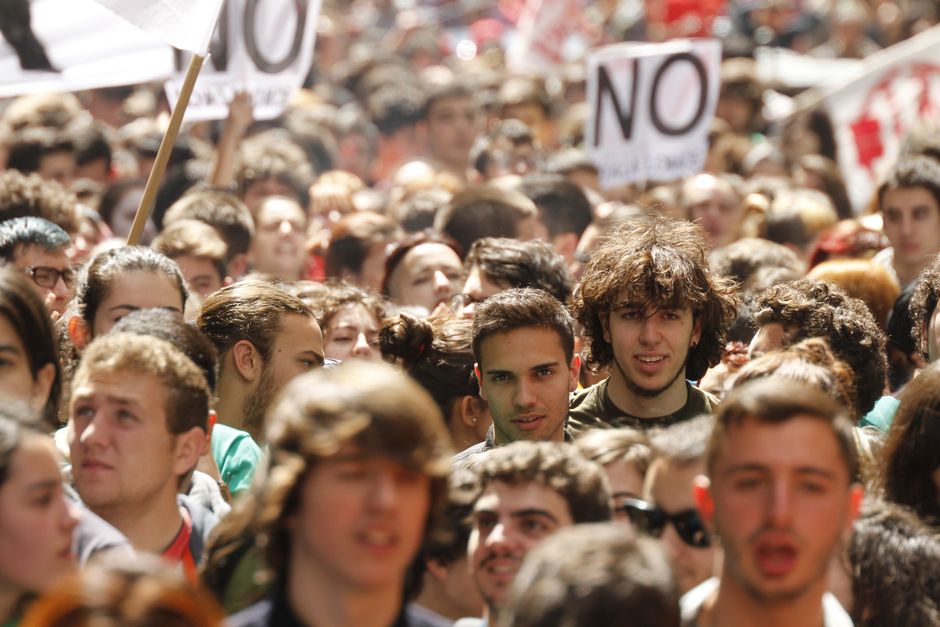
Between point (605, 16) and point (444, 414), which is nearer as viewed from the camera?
point (444, 414)

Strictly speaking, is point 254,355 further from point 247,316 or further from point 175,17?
point 175,17

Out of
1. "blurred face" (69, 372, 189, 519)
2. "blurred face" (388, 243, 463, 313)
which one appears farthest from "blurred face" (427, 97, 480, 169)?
"blurred face" (69, 372, 189, 519)

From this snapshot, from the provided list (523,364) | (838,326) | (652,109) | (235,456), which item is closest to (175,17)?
(235,456)

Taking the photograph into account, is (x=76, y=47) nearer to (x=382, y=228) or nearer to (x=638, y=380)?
(x=382, y=228)

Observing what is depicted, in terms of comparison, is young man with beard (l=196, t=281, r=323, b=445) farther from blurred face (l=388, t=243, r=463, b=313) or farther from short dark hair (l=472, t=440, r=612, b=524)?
short dark hair (l=472, t=440, r=612, b=524)

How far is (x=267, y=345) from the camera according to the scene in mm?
6383

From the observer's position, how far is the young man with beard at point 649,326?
20.2 feet

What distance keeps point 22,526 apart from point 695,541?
164 cm

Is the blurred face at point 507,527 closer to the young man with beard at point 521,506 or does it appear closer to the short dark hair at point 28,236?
the young man with beard at point 521,506

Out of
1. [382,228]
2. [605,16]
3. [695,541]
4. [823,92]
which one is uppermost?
[605,16]

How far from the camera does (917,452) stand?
488cm

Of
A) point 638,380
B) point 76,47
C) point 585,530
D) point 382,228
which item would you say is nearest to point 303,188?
point 382,228

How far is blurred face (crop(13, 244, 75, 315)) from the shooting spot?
6.92 m

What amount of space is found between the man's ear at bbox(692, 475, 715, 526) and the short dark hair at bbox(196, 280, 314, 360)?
268 centimetres
